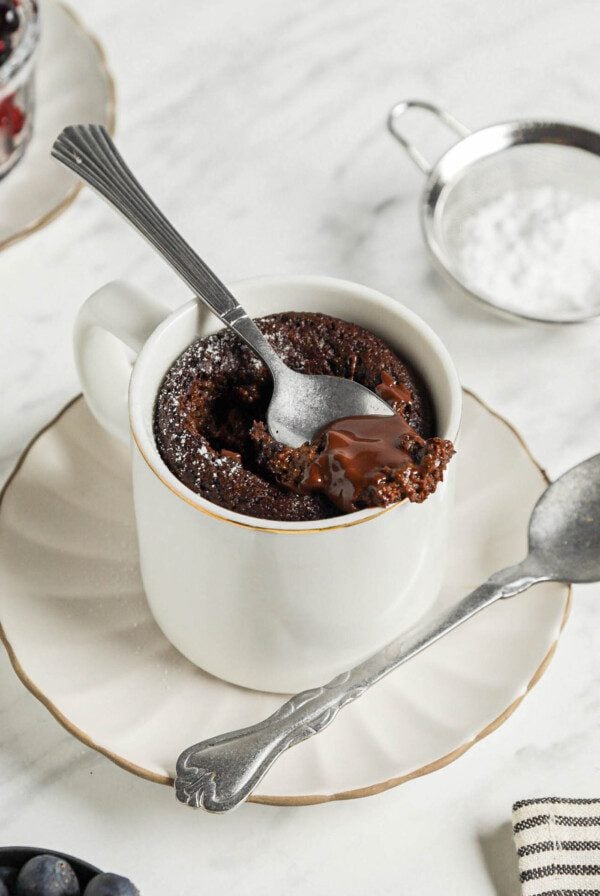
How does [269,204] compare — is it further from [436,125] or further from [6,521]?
[6,521]

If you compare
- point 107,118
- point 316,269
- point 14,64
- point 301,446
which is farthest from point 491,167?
point 301,446

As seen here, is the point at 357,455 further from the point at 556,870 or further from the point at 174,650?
the point at 556,870

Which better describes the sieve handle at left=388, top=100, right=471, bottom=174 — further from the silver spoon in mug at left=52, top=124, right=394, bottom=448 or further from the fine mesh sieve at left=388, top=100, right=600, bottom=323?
the silver spoon in mug at left=52, top=124, right=394, bottom=448

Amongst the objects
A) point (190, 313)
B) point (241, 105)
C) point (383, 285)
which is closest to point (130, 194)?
point (190, 313)

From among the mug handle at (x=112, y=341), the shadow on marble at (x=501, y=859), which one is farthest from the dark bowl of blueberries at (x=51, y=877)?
the mug handle at (x=112, y=341)

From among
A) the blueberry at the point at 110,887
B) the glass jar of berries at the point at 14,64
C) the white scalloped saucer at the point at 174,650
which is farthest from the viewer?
the glass jar of berries at the point at 14,64

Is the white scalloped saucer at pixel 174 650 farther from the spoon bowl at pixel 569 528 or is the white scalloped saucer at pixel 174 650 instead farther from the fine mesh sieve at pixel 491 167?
the fine mesh sieve at pixel 491 167
